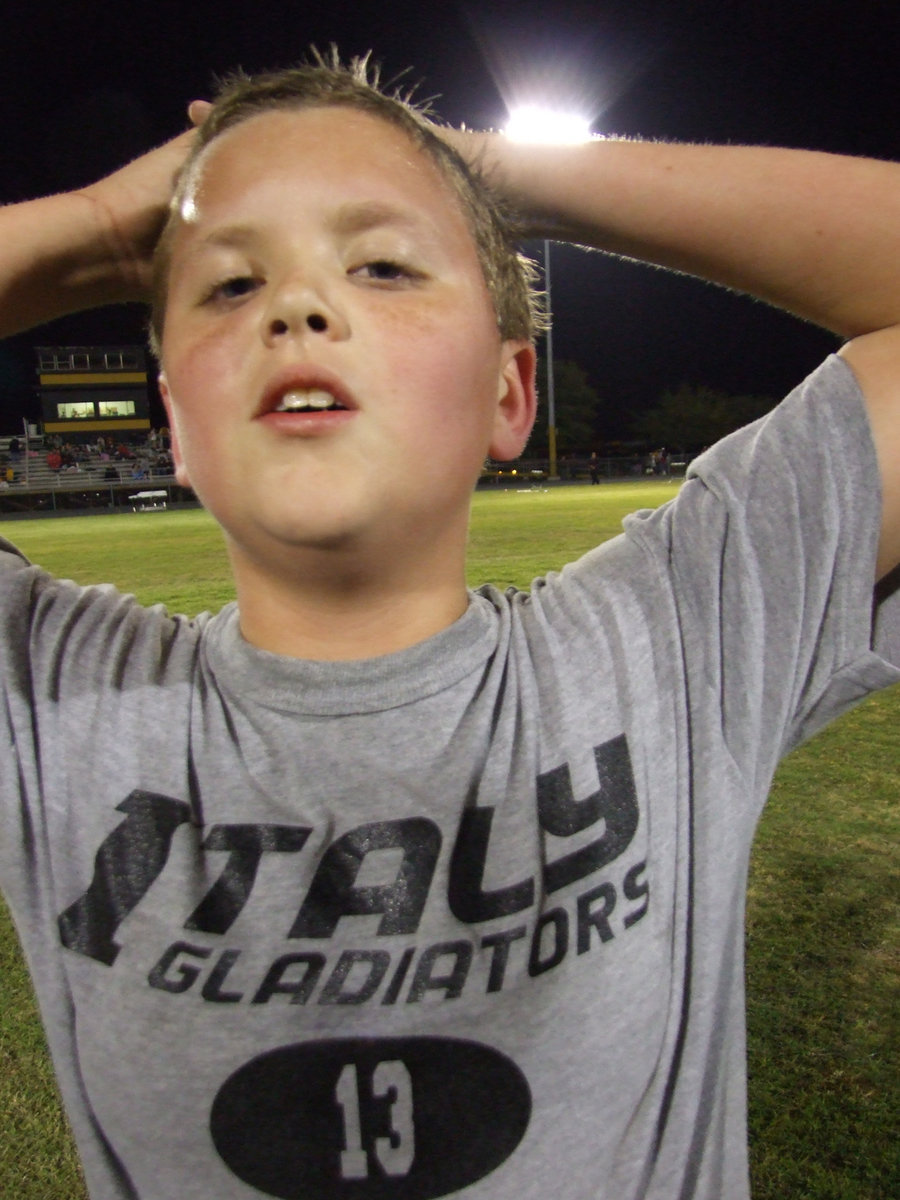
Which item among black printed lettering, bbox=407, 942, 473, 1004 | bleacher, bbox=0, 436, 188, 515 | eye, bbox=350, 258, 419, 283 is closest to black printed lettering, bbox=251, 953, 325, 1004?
black printed lettering, bbox=407, 942, 473, 1004

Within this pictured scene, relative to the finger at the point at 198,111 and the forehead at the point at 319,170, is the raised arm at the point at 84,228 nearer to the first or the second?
the finger at the point at 198,111

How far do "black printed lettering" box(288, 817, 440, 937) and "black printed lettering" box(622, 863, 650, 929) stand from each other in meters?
0.23

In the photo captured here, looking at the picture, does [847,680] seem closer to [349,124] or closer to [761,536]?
[761,536]

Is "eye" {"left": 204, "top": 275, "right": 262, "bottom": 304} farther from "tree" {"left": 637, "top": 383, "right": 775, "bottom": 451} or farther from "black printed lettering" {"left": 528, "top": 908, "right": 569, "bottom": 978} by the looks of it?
"tree" {"left": 637, "top": 383, "right": 775, "bottom": 451}

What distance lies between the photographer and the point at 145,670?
115 cm

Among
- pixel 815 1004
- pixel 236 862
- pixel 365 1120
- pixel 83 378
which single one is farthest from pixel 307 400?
pixel 83 378

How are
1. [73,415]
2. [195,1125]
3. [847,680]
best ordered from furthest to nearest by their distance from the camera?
1. [73,415]
2. [847,680]
3. [195,1125]

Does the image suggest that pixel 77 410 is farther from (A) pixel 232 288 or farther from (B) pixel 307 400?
(B) pixel 307 400

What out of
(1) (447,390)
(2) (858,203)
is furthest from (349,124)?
(2) (858,203)

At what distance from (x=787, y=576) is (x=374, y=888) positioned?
0.62 metres

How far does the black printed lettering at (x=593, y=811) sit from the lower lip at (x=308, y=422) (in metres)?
0.47

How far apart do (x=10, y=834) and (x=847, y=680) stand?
3.43 feet

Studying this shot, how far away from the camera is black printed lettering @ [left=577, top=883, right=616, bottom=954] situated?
3.42 ft

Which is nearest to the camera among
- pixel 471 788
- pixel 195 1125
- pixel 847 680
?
pixel 195 1125
